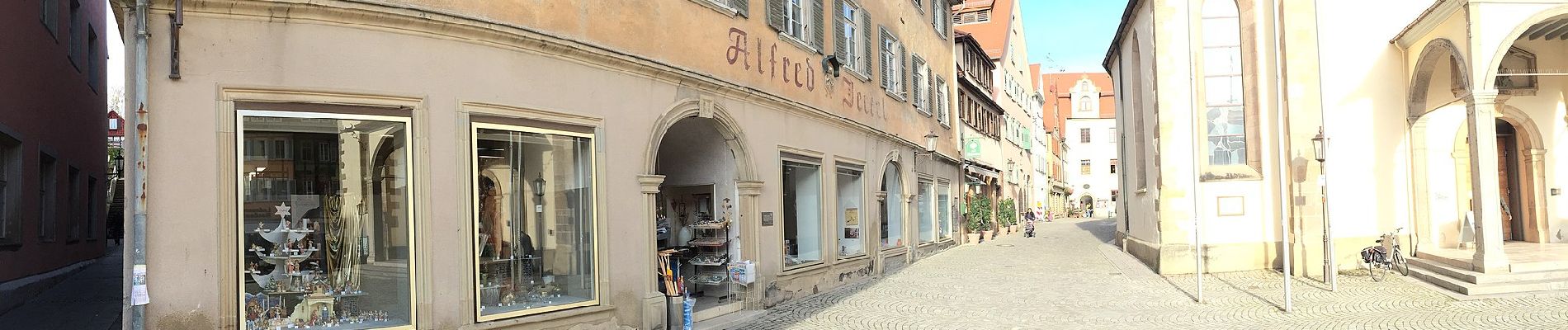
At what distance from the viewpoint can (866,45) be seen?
17.6 metres

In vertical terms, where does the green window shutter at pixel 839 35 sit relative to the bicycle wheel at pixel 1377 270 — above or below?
above

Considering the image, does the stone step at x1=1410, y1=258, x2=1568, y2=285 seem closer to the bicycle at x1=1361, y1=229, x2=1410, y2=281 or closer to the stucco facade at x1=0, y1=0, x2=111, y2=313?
the bicycle at x1=1361, y1=229, x2=1410, y2=281

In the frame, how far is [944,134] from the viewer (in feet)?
83.4

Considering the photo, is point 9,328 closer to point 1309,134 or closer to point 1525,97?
point 1309,134

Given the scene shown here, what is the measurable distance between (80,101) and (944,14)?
18.7 meters

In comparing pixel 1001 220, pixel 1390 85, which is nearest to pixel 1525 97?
pixel 1390 85

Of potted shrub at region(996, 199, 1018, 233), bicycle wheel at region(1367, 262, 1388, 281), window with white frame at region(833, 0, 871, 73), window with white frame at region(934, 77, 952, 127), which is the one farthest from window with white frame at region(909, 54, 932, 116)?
potted shrub at region(996, 199, 1018, 233)

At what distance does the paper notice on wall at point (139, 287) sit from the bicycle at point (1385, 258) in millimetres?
15198

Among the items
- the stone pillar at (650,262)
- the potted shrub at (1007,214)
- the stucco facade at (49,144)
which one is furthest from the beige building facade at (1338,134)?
the potted shrub at (1007,214)

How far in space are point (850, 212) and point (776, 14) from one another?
14.7ft

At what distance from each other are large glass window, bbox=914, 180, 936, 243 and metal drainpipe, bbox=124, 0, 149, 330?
1689 centimetres

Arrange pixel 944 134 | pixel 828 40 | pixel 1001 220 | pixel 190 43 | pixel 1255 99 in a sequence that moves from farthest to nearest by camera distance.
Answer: pixel 1001 220
pixel 944 134
pixel 1255 99
pixel 828 40
pixel 190 43

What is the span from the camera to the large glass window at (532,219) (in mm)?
8281

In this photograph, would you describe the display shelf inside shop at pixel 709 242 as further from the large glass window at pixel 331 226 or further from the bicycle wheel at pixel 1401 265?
the bicycle wheel at pixel 1401 265
